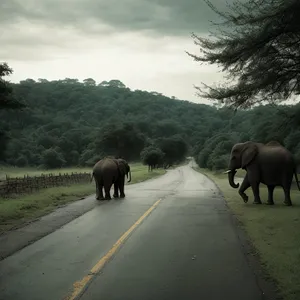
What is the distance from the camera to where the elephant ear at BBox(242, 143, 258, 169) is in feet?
62.6

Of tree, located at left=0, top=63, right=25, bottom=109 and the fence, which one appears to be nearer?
tree, located at left=0, top=63, right=25, bottom=109

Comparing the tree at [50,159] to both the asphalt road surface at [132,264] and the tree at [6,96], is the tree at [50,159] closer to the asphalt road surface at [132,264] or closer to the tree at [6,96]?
the tree at [6,96]

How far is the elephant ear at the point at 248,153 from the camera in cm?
1908

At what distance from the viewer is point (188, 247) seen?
952 cm

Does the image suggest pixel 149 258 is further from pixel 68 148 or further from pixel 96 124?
pixel 96 124

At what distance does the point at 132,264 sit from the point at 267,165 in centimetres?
1189

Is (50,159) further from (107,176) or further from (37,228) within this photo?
(37,228)

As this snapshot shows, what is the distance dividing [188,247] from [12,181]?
48.1 feet

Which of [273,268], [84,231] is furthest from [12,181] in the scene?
[273,268]

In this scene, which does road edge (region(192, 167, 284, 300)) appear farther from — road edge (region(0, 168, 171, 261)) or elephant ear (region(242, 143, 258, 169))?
elephant ear (region(242, 143, 258, 169))

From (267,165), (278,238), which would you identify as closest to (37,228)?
(278,238)

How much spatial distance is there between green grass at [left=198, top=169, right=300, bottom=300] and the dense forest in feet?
46.8

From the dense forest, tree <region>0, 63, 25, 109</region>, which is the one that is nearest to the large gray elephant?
tree <region>0, 63, 25, 109</region>

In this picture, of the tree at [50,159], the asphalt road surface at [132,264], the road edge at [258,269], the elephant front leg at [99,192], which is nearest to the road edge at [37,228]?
the asphalt road surface at [132,264]
